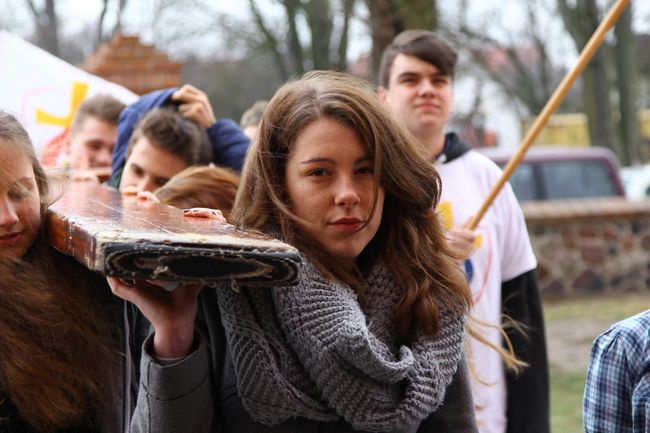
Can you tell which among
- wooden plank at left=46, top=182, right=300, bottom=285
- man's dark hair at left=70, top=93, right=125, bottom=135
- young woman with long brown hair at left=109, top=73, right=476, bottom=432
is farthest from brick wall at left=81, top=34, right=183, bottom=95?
wooden plank at left=46, top=182, right=300, bottom=285

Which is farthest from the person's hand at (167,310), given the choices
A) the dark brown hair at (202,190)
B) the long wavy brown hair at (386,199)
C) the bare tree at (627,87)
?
the bare tree at (627,87)

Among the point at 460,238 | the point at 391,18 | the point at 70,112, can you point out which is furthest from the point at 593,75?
the point at 460,238

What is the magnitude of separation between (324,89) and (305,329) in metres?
0.55

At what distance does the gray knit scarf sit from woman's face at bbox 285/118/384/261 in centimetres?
12

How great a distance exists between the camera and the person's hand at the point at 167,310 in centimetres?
183

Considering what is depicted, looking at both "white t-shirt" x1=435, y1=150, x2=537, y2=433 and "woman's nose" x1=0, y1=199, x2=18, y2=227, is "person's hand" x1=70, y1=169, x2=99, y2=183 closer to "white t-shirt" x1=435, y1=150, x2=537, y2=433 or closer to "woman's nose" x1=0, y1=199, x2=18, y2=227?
"white t-shirt" x1=435, y1=150, x2=537, y2=433

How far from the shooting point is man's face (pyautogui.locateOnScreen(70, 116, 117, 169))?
443 cm

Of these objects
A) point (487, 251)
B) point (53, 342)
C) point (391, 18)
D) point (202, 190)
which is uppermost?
point (391, 18)

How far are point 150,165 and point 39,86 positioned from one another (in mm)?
1684

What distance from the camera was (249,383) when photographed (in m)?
1.88

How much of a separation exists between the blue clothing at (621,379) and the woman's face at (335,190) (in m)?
0.51

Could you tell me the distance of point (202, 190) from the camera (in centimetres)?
292

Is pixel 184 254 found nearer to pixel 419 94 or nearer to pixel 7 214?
pixel 7 214

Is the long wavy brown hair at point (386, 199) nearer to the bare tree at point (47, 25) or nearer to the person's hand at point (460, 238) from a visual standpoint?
the person's hand at point (460, 238)
